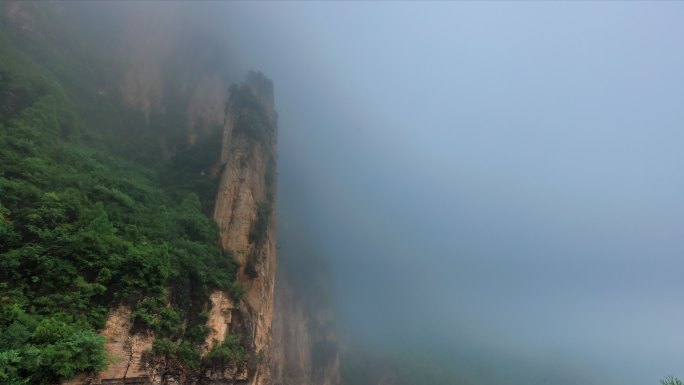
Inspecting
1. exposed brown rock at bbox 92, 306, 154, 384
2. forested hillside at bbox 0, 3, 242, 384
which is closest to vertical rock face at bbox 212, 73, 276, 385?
forested hillside at bbox 0, 3, 242, 384

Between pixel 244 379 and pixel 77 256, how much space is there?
8.36 metres

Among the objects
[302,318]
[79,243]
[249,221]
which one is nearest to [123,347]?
[79,243]

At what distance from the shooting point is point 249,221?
72.1 ft

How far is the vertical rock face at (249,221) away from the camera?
16.8m

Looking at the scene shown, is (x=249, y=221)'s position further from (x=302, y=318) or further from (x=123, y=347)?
(x=302, y=318)

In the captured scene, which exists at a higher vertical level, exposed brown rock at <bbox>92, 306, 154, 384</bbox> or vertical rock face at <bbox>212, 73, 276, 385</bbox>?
vertical rock face at <bbox>212, 73, 276, 385</bbox>

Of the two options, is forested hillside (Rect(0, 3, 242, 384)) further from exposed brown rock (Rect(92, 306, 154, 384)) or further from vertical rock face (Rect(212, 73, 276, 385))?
vertical rock face (Rect(212, 73, 276, 385))

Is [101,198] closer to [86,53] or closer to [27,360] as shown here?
[27,360]

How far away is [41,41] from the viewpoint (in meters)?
27.5

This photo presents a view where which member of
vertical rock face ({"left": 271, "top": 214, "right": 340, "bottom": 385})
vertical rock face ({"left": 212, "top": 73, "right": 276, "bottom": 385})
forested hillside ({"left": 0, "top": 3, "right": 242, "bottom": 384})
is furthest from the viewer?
vertical rock face ({"left": 271, "top": 214, "right": 340, "bottom": 385})

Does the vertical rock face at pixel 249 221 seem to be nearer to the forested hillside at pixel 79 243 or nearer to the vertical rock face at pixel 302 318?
the forested hillside at pixel 79 243

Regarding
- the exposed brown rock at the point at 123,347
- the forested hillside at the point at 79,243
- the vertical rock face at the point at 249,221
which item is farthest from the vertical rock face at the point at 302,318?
the exposed brown rock at the point at 123,347

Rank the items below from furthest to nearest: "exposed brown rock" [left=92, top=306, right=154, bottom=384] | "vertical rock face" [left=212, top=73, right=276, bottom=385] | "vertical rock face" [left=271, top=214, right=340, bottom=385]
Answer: "vertical rock face" [left=271, top=214, right=340, bottom=385] → "vertical rock face" [left=212, top=73, right=276, bottom=385] → "exposed brown rock" [left=92, top=306, right=154, bottom=384]

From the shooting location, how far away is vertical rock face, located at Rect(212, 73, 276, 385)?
16750 mm
